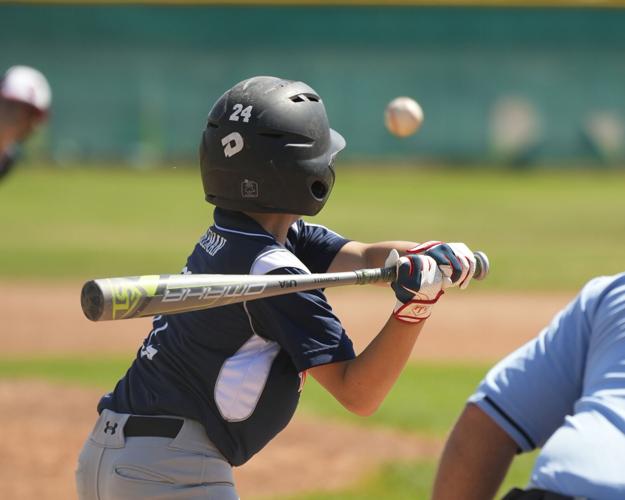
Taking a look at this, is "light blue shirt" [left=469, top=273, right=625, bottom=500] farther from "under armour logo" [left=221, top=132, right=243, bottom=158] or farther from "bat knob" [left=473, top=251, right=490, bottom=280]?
"under armour logo" [left=221, top=132, right=243, bottom=158]

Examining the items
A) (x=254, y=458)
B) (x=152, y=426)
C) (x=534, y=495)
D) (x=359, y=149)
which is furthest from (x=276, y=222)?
(x=359, y=149)

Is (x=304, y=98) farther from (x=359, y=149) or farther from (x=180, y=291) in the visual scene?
(x=359, y=149)

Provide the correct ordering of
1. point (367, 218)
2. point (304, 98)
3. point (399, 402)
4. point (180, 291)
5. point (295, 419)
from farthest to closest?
point (367, 218) < point (399, 402) < point (295, 419) < point (304, 98) < point (180, 291)

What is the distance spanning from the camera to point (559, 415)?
226cm

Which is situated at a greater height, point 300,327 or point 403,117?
point 403,117

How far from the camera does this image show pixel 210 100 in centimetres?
3141

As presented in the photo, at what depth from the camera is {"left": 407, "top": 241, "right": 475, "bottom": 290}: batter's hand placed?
9.41 ft

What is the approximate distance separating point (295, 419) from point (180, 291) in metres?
4.77

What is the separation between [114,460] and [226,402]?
1.16ft

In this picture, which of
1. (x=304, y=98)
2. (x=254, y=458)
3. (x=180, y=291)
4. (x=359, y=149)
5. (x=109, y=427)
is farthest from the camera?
(x=359, y=149)

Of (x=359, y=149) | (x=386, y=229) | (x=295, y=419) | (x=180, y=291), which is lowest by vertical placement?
(x=359, y=149)

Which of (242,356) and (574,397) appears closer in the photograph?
(574,397)

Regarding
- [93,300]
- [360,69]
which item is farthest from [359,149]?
[93,300]

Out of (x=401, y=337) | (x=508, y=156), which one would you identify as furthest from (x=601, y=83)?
(x=401, y=337)
